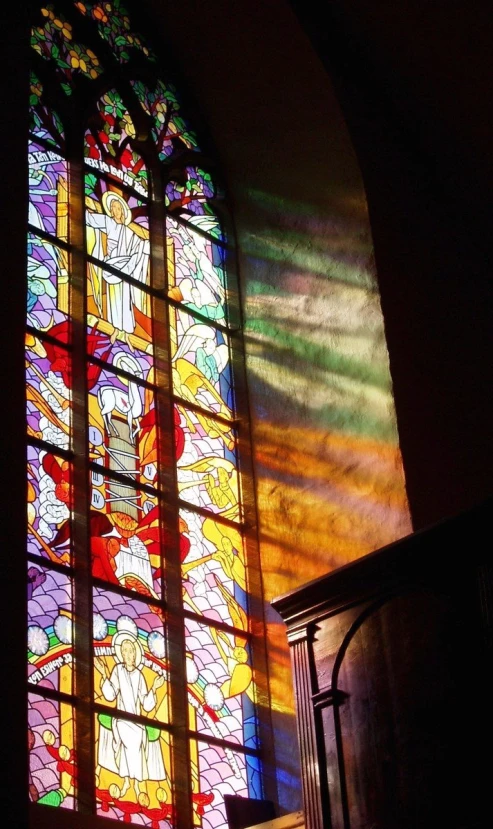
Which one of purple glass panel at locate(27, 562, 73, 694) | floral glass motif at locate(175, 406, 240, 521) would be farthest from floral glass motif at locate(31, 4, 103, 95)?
purple glass panel at locate(27, 562, 73, 694)

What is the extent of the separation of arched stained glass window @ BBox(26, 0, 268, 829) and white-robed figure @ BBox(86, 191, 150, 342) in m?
0.01

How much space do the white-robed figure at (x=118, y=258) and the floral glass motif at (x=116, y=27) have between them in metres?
1.08

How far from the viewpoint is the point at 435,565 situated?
4.46 metres

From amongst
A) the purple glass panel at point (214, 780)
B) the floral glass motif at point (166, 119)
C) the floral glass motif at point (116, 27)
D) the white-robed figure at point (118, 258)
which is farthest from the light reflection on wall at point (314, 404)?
the floral glass motif at point (116, 27)

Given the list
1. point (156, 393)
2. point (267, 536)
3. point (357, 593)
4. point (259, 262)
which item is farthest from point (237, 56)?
point (357, 593)

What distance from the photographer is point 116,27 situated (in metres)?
7.89

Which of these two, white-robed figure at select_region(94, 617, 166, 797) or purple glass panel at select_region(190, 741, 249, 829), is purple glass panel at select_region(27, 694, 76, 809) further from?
purple glass panel at select_region(190, 741, 249, 829)

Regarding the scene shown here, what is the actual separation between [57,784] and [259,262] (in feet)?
10.8

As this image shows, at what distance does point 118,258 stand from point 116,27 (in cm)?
162

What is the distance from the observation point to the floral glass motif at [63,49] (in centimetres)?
727

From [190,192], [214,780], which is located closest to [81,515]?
[214,780]

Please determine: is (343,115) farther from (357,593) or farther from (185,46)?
(357,593)

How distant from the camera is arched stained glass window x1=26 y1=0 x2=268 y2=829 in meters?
5.67

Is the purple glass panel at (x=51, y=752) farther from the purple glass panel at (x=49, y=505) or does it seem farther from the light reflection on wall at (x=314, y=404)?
the light reflection on wall at (x=314, y=404)
